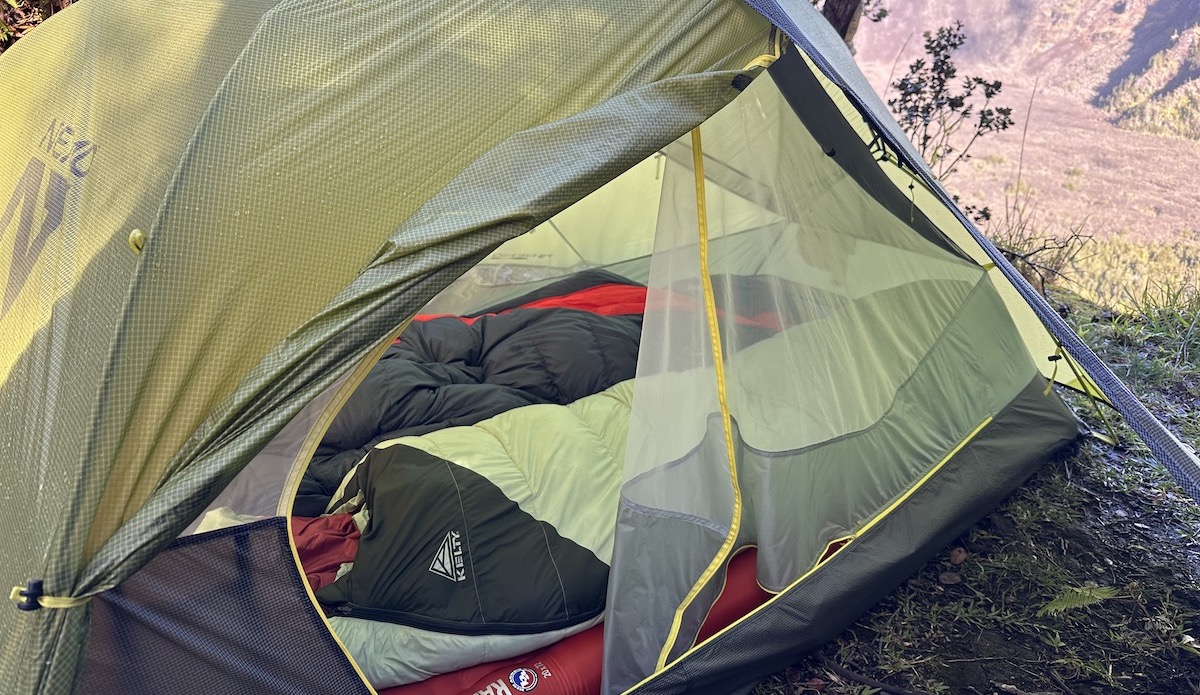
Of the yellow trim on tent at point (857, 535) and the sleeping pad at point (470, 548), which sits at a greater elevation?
the sleeping pad at point (470, 548)

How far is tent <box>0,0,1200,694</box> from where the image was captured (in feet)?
3.98

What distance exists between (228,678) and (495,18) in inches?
45.5

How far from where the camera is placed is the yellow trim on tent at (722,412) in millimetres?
1670

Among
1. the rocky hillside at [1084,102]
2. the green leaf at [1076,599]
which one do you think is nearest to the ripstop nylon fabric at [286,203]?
the green leaf at [1076,599]

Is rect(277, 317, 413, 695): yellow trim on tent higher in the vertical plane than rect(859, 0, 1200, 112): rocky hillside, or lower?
lower

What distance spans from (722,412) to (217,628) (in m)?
0.97

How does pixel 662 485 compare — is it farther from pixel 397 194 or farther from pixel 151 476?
pixel 151 476

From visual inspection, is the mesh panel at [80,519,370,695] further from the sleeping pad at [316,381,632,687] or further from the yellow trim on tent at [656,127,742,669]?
the yellow trim on tent at [656,127,742,669]

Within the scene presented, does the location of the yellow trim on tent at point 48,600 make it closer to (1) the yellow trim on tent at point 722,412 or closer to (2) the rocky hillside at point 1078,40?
(1) the yellow trim on tent at point 722,412

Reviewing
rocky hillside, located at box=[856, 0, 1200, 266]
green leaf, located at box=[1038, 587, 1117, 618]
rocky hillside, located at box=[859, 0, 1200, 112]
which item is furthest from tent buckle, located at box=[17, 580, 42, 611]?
rocky hillside, located at box=[859, 0, 1200, 112]

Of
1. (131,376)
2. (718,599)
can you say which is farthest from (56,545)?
(718,599)

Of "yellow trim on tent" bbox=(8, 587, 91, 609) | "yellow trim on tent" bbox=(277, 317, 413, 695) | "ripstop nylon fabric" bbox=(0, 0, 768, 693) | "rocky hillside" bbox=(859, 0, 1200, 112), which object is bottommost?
"yellow trim on tent" bbox=(8, 587, 91, 609)

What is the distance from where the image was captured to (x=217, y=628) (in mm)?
1250

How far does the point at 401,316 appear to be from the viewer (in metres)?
1.27
